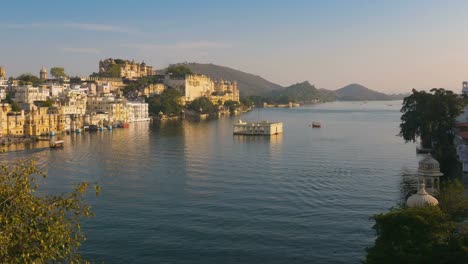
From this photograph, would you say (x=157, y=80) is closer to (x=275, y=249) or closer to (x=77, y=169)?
(x=77, y=169)

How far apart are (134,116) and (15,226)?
55.2m

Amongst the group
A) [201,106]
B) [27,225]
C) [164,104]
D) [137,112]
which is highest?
[164,104]

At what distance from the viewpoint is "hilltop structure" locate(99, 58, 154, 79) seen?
87044 millimetres

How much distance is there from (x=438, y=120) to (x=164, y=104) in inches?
1872

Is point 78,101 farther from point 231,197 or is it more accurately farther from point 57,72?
point 231,197

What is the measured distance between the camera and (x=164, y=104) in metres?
68.8

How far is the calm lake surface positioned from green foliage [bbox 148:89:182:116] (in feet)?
113

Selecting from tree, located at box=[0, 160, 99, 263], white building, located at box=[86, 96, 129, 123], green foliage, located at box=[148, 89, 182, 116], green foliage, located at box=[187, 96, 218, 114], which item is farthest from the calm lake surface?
green foliage, located at box=[187, 96, 218, 114]

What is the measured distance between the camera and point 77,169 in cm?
2422

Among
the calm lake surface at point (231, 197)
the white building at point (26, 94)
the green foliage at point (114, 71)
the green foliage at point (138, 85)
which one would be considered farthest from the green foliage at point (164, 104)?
the calm lake surface at point (231, 197)

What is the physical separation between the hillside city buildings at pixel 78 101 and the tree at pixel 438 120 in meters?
26.1

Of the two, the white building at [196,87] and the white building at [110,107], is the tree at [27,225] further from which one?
the white building at [196,87]

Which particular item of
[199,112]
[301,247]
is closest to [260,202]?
[301,247]

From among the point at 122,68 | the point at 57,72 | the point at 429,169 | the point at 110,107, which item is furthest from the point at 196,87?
the point at 429,169
